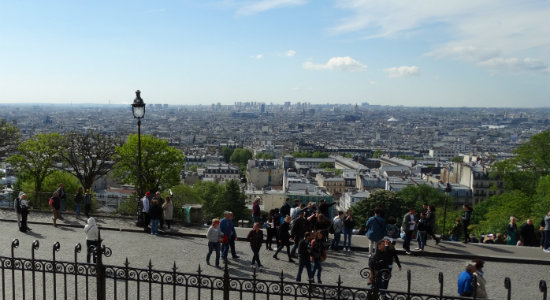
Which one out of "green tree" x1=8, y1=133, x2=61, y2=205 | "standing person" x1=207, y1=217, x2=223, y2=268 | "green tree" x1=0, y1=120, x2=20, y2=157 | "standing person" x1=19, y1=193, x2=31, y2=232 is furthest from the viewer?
"green tree" x1=8, y1=133, x2=61, y2=205

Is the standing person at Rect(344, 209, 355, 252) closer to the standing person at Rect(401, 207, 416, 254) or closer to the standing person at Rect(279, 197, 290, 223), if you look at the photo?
the standing person at Rect(401, 207, 416, 254)

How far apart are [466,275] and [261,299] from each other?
13.4 ft

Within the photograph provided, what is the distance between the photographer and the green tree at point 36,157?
1270 inches

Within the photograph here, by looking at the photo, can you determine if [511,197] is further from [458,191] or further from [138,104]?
[458,191]

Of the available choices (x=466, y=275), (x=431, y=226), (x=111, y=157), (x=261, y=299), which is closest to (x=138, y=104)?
(x=261, y=299)

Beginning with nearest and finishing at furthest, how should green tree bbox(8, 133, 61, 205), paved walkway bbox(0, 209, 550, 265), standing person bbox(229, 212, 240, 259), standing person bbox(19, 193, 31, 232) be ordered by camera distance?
standing person bbox(229, 212, 240, 259) → paved walkway bbox(0, 209, 550, 265) → standing person bbox(19, 193, 31, 232) → green tree bbox(8, 133, 61, 205)

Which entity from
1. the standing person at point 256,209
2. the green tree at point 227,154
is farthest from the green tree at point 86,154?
the green tree at point 227,154

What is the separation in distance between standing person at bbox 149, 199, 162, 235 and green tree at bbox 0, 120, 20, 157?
17.7m

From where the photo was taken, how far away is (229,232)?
1316 cm

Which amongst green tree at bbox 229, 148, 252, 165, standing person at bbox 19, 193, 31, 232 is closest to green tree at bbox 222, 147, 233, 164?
green tree at bbox 229, 148, 252, 165

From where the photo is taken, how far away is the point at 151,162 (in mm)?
34500

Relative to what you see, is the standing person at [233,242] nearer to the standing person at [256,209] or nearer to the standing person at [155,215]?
the standing person at [256,209]

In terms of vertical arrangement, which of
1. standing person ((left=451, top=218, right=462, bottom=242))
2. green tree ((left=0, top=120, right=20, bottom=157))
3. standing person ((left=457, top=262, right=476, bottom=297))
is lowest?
standing person ((left=451, top=218, right=462, bottom=242))

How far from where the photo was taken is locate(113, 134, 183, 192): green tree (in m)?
34.3
